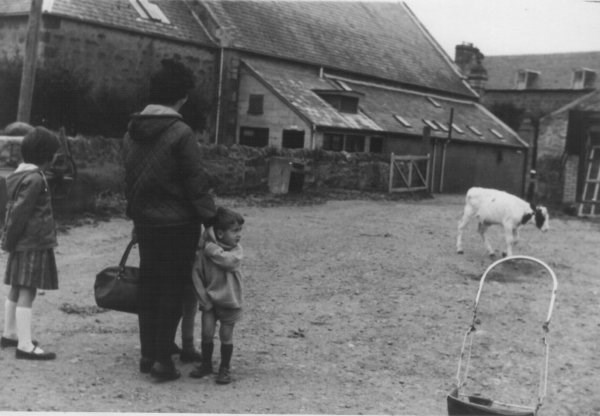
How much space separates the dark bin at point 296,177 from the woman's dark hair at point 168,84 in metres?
12.7

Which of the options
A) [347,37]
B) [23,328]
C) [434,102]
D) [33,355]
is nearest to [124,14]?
[347,37]

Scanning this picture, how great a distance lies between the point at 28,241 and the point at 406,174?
726 inches

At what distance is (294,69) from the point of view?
84.0 ft

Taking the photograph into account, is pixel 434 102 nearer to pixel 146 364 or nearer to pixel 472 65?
pixel 472 65

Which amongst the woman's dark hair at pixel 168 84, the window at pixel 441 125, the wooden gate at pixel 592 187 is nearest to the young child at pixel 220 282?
the woman's dark hair at pixel 168 84

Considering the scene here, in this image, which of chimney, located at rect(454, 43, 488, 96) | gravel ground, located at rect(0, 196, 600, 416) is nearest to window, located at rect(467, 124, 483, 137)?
chimney, located at rect(454, 43, 488, 96)

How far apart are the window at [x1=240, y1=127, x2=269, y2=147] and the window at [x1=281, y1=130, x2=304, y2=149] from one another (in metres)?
0.85

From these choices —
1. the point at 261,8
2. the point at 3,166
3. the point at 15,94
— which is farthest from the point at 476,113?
the point at 3,166

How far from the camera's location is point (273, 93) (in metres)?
23.4

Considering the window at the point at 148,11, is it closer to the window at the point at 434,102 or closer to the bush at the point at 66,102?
the bush at the point at 66,102

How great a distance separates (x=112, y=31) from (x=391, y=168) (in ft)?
28.6

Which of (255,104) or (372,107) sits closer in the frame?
(255,104)

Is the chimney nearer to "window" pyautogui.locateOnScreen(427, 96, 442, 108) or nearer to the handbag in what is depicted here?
"window" pyautogui.locateOnScreen(427, 96, 442, 108)

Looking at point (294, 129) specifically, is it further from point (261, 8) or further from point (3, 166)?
point (3, 166)
